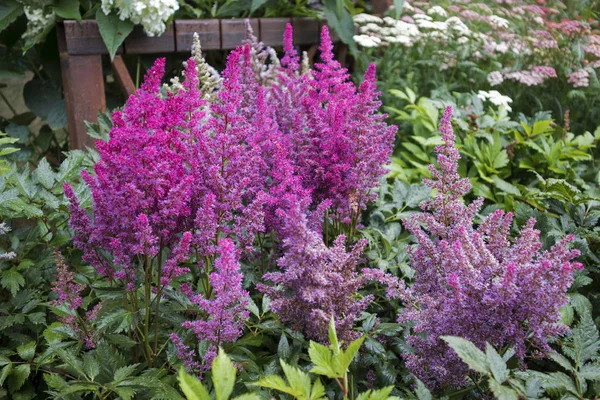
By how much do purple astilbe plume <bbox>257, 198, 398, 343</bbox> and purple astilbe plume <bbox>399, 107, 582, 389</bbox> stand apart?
5.3 inches

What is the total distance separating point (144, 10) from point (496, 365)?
241cm

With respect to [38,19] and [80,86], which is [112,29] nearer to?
[80,86]

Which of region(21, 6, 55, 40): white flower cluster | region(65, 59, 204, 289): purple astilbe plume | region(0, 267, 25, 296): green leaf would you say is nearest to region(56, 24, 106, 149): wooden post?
region(21, 6, 55, 40): white flower cluster

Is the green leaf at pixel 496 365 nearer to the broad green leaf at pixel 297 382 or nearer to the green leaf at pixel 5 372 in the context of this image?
the broad green leaf at pixel 297 382

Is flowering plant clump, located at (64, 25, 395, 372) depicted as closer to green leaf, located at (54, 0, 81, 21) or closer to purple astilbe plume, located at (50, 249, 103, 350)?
purple astilbe plume, located at (50, 249, 103, 350)

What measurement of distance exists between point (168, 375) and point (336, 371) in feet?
1.69

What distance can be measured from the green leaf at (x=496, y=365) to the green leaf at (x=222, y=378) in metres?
0.44

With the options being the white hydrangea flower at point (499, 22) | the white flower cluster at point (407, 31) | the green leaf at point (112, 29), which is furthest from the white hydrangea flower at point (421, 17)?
the green leaf at point (112, 29)

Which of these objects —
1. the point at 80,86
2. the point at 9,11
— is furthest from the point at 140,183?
the point at 9,11

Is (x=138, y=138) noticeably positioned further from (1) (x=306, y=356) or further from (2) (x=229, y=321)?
(1) (x=306, y=356)

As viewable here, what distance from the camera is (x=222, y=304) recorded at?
115cm

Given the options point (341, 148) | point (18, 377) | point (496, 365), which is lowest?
point (18, 377)

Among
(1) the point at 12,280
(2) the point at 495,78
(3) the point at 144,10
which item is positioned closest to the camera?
(1) the point at 12,280

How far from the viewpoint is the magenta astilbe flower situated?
1.10 metres
